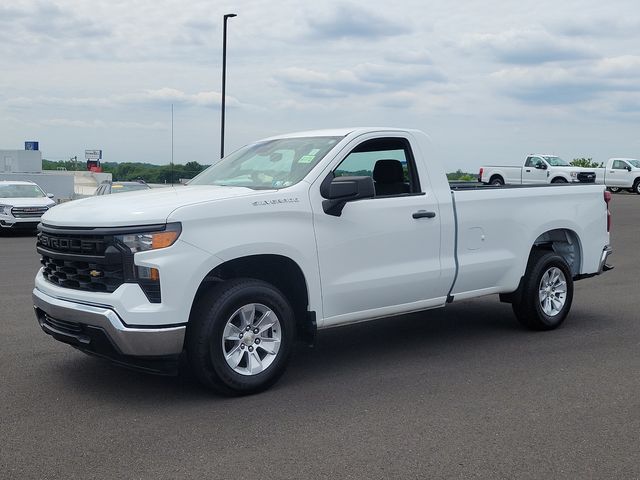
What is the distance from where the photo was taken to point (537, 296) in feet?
27.0

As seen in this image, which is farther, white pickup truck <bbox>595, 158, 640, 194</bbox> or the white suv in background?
→ white pickup truck <bbox>595, 158, 640, 194</bbox>

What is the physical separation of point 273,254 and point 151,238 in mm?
974

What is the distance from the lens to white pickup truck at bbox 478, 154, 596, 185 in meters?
38.6

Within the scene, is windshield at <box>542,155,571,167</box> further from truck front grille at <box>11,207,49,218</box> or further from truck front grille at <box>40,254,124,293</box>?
truck front grille at <box>40,254,124,293</box>

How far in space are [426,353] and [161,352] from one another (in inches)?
110

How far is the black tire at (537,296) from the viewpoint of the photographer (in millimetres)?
8195

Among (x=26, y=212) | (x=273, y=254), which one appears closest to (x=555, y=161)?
(x=26, y=212)

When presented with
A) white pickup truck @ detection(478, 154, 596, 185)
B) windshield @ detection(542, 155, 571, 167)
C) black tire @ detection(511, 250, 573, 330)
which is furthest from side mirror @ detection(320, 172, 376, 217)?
windshield @ detection(542, 155, 571, 167)

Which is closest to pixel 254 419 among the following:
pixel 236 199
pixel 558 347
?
pixel 236 199

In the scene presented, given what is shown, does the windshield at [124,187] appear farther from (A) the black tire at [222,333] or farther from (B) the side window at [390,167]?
(A) the black tire at [222,333]

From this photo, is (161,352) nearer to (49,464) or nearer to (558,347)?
(49,464)

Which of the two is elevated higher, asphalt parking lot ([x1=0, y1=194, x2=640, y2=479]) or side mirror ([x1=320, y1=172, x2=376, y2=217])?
side mirror ([x1=320, y1=172, x2=376, y2=217])

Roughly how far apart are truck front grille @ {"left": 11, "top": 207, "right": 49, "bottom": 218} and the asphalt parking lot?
14089 mm

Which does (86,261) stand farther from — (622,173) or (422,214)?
(622,173)
